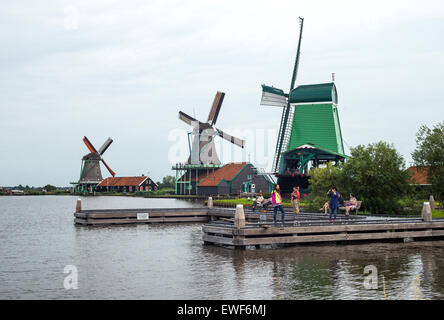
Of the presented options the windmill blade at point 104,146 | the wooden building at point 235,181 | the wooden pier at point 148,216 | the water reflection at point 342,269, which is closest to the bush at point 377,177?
the wooden pier at point 148,216

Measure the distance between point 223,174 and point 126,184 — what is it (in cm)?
4619

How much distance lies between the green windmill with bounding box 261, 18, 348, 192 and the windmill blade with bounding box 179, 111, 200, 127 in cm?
3883

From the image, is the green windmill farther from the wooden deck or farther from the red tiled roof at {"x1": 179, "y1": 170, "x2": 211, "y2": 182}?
the red tiled roof at {"x1": 179, "y1": 170, "x2": 211, "y2": 182}

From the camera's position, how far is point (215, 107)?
110188 mm

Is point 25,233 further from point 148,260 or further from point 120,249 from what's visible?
point 148,260

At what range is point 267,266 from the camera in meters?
21.1

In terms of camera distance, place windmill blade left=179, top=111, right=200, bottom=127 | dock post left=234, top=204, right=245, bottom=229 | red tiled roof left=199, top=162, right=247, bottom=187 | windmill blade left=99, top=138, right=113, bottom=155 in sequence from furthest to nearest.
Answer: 1. windmill blade left=99, top=138, right=113, bottom=155
2. windmill blade left=179, top=111, right=200, bottom=127
3. red tiled roof left=199, top=162, right=247, bottom=187
4. dock post left=234, top=204, right=245, bottom=229

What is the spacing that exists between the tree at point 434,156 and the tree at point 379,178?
11.2 feet

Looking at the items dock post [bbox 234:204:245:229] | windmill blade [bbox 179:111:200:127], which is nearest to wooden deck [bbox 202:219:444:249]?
dock post [bbox 234:204:245:229]

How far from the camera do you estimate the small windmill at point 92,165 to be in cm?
13838

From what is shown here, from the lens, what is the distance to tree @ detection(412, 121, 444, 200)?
40.3 meters

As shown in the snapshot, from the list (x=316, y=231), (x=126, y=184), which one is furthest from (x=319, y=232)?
(x=126, y=184)

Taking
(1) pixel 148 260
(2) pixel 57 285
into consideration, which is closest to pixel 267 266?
(1) pixel 148 260
